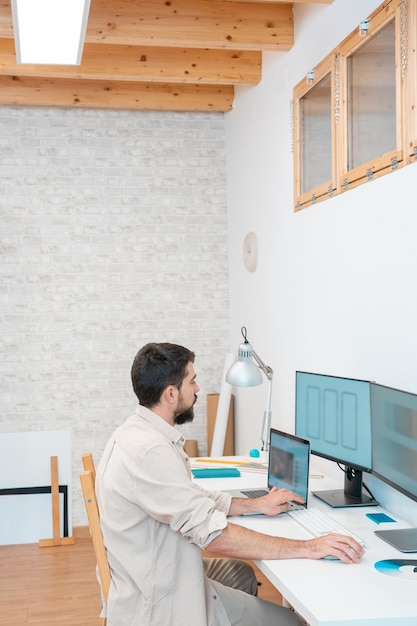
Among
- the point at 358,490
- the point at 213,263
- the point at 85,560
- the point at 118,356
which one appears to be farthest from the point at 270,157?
the point at 85,560

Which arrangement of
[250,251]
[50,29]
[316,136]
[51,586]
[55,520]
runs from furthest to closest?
[55,520], [250,251], [51,586], [316,136], [50,29]

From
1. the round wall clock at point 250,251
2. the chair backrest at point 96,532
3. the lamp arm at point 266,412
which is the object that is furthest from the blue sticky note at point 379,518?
the round wall clock at point 250,251

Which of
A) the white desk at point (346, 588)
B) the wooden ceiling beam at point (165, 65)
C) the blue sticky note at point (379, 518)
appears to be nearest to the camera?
the white desk at point (346, 588)

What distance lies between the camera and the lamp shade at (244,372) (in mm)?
3398

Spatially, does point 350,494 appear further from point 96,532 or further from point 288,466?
point 96,532

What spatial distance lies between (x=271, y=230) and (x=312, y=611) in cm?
270

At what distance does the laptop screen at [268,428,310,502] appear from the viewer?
2590 millimetres

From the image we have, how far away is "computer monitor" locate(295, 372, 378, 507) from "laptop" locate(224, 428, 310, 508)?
16 cm

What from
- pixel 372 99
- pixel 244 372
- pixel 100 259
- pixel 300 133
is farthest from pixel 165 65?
pixel 244 372

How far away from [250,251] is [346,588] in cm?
290

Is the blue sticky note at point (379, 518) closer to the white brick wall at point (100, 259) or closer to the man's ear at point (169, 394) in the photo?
the man's ear at point (169, 394)

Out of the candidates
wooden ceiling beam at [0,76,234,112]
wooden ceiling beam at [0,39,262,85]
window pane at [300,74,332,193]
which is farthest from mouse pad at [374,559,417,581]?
wooden ceiling beam at [0,76,234,112]

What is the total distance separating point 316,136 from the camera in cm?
357

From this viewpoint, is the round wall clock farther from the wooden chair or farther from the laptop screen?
the wooden chair
